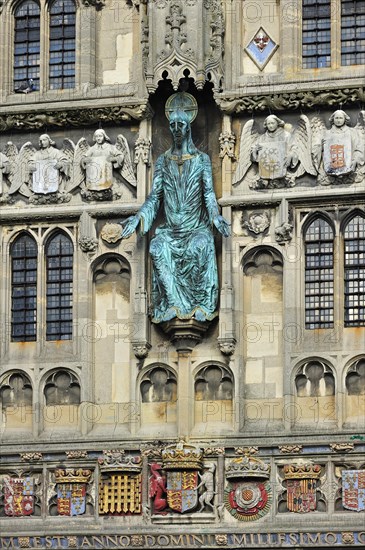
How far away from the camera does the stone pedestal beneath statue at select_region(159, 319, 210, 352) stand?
120 feet

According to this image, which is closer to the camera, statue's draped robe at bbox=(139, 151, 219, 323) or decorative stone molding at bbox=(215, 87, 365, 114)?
statue's draped robe at bbox=(139, 151, 219, 323)

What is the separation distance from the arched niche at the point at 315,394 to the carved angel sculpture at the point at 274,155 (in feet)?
9.11

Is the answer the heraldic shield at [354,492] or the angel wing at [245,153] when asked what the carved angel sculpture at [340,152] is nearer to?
the angel wing at [245,153]

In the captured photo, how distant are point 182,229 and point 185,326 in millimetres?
1471

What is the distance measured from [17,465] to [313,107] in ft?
22.5

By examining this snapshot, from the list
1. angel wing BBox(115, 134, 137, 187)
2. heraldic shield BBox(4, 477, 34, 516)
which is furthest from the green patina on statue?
heraldic shield BBox(4, 477, 34, 516)

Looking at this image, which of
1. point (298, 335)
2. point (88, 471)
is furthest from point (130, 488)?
point (298, 335)

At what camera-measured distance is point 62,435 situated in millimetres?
37156

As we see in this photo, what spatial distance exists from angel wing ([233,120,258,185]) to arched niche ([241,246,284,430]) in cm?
114

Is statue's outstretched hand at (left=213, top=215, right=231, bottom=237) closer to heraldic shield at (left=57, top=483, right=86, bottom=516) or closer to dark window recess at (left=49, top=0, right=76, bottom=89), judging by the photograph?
dark window recess at (left=49, top=0, right=76, bottom=89)

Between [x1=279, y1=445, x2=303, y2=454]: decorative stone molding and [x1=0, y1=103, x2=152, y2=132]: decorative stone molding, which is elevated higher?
[x1=0, y1=103, x2=152, y2=132]: decorative stone molding

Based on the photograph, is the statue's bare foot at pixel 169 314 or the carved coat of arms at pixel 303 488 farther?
the statue's bare foot at pixel 169 314

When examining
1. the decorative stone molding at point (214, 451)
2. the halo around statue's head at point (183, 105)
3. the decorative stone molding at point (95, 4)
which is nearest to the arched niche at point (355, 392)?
the decorative stone molding at point (214, 451)

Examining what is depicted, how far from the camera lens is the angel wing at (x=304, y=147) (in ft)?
121
